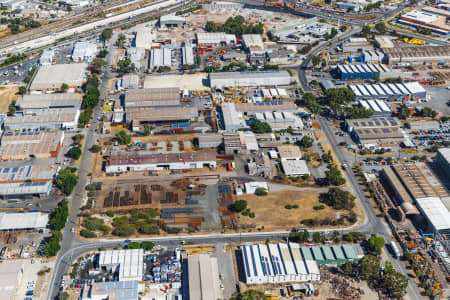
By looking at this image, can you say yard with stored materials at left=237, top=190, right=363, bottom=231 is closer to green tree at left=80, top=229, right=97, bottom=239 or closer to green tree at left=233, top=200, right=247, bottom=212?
green tree at left=233, top=200, right=247, bottom=212

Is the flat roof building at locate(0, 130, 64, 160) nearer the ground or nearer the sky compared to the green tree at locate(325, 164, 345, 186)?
nearer the sky

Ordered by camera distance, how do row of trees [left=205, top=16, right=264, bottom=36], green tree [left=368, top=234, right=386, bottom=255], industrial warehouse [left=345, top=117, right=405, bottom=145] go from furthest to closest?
1. row of trees [left=205, top=16, right=264, bottom=36]
2. industrial warehouse [left=345, top=117, right=405, bottom=145]
3. green tree [left=368, top=234, right=386, bottom=255]

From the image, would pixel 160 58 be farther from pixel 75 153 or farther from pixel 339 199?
pixel 339 199

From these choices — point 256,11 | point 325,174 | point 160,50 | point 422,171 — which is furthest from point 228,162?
point 256,11

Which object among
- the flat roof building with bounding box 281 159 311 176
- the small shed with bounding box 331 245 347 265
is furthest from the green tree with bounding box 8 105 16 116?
the small shed with bounding box 331 245 347 265

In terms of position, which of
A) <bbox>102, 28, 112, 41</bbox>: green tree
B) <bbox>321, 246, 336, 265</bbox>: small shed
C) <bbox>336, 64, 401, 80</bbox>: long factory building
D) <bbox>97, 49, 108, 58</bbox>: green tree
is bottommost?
<bbox>321, 246, 336, 265</bbox>: small shed

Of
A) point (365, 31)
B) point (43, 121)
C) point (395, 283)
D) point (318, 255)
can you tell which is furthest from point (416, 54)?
point (43, 121)
